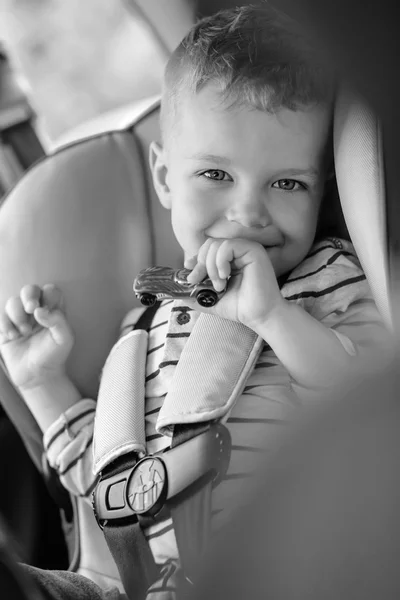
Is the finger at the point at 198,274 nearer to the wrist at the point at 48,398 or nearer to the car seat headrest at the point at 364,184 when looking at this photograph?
the car seat headrest at the point at 364,184

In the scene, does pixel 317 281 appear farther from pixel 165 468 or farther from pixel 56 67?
pixel 56 67

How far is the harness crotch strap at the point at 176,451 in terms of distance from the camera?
684mm

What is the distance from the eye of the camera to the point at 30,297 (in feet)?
2.91

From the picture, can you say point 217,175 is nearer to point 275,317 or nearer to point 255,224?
point 255,224

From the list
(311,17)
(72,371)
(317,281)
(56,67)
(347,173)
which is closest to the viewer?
(311,17)

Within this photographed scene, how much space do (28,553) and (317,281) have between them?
498 millimetres

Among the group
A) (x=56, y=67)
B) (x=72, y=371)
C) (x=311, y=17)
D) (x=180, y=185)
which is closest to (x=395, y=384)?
(x=311, y=17)

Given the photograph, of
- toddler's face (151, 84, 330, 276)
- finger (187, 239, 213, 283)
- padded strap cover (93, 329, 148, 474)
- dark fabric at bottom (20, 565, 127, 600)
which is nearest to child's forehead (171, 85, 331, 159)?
toddler's face (151, 84, 330, 276)

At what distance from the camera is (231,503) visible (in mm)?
682

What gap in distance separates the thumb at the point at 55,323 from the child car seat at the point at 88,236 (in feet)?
0.09

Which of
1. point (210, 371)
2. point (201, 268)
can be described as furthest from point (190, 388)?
point (201, 268)

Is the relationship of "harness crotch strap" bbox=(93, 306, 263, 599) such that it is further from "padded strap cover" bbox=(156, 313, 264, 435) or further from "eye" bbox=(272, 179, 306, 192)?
"eye" bbox=(272, 179, 306, 192)

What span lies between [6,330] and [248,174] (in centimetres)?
38

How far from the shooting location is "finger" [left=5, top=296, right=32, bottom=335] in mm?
883
